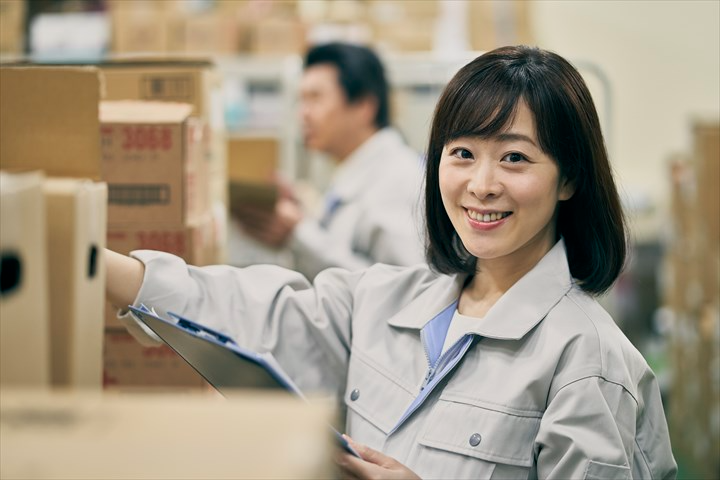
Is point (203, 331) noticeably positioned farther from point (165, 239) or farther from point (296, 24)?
point (296, 24)

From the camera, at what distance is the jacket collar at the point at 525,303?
1320 millimetres

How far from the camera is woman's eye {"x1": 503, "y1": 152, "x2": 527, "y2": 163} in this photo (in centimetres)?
131

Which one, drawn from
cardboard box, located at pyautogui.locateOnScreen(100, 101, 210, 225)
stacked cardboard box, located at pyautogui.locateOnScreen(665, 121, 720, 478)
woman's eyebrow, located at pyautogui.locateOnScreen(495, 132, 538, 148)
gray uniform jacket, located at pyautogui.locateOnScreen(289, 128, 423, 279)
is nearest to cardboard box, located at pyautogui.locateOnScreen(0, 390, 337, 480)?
woman's eyebrow, located at pyautogui.locateOnScreen(495, 132, 538, 148)

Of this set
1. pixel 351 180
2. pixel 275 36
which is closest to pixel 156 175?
pixel 351 180

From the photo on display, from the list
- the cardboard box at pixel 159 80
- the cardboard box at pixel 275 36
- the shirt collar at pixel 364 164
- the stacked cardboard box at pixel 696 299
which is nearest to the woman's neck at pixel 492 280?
the cardboard box at pixel 159 80

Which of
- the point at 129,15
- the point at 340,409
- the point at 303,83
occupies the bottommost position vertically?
the point at 340,409

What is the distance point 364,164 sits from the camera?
308 centimetres

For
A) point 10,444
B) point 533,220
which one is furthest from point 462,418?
point 10,444

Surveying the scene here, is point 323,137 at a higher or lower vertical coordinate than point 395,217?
higher

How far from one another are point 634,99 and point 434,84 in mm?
3122

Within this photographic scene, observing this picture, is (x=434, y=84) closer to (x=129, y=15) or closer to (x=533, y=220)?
(x=129, y=15)

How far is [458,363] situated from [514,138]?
0.34 m

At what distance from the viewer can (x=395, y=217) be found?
286 cm

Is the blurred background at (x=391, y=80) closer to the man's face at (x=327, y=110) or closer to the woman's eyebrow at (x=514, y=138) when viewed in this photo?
the man's face at (x=327, y=110)
